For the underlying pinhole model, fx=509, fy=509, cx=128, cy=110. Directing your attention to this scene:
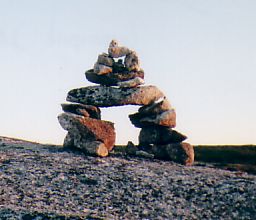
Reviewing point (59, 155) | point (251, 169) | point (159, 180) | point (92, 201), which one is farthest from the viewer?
point (251, 169)

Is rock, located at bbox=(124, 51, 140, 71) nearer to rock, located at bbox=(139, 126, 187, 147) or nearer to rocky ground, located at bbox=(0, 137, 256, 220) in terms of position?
rock, located at bbox=(139, 126, 187, 147)

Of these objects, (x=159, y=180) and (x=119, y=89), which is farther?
(x=119, y=89)

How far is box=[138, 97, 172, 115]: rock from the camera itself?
1741 inches

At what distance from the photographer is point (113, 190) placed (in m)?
33.1

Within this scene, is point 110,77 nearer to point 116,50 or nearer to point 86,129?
point 116,50

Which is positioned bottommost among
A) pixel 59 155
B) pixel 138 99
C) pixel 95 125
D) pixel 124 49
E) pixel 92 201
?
pixel 92 201

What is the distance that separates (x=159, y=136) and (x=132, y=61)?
715cm

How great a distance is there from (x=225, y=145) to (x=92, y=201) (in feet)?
122

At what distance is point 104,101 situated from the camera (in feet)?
144

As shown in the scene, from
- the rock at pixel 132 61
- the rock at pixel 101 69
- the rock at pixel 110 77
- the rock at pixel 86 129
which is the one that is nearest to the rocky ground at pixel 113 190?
the rock at pixel 86 129

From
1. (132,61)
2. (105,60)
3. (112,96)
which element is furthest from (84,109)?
(132,61)

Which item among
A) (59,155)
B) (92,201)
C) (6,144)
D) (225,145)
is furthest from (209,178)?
(225,145)

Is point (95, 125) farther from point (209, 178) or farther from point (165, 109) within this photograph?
point (209, 178)

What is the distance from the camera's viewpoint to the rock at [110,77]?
44594mm
